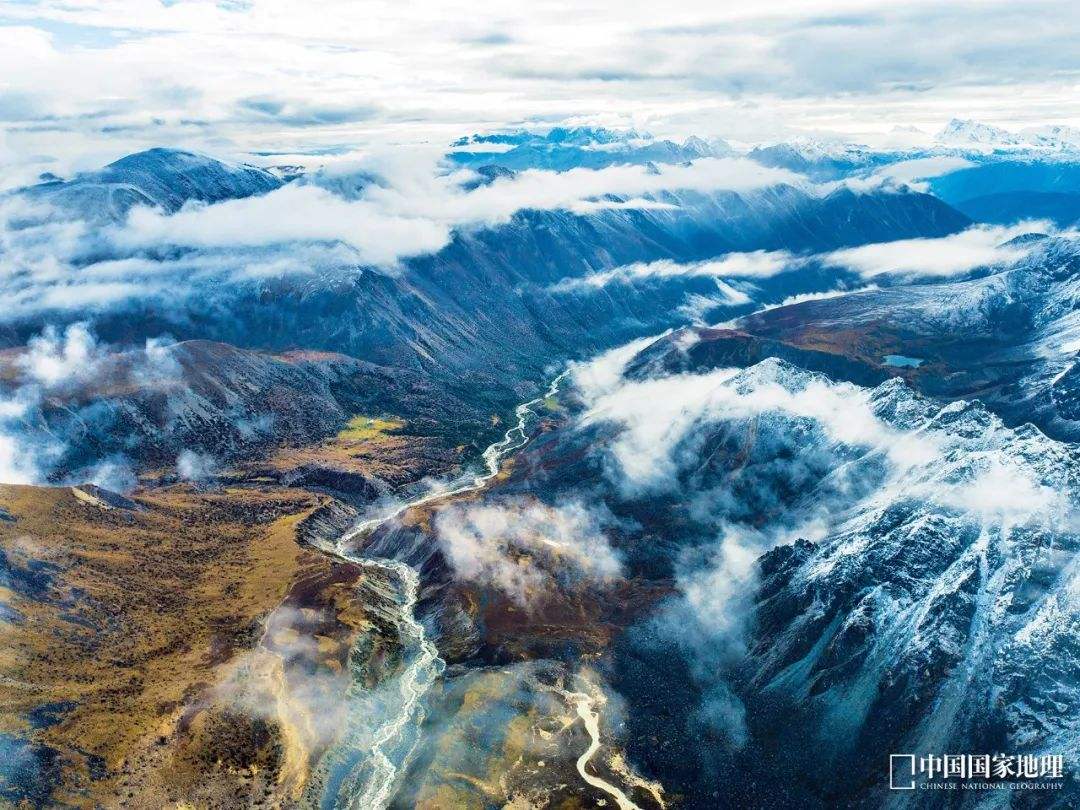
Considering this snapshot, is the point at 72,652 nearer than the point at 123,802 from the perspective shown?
No

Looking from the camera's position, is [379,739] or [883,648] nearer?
[883,648]

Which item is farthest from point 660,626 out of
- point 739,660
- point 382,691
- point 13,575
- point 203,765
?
point 13,575

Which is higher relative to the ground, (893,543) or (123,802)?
(893,543)

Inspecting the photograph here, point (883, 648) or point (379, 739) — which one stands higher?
point (883, 648)

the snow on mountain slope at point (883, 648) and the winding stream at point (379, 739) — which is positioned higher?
the snow on mountain slope at point (883, 648)

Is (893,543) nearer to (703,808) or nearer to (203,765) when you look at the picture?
(703,808)

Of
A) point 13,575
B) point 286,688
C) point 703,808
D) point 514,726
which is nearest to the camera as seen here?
point 703,808

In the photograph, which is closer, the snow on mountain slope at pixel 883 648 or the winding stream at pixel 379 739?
the snow on mountain slope at pixel 883 648

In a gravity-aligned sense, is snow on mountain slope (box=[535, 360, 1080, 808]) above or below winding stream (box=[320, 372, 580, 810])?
above

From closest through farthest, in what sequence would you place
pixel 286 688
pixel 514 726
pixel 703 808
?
pixel 703 808 < pixel 514 726 < pixel 286 688

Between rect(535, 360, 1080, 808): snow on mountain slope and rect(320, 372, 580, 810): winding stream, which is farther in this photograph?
rect(320, 372, 580, 810): winding stream

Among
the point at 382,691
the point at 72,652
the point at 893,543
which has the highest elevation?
the point at 893,543
